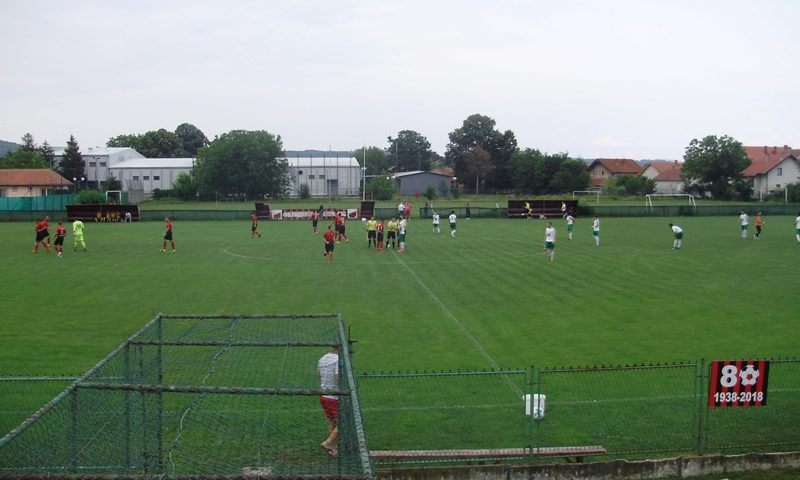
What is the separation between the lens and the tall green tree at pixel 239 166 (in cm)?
10031

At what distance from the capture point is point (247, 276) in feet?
98.9

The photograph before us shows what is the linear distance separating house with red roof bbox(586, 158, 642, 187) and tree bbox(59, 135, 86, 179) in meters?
86.0

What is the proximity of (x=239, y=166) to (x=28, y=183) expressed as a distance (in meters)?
26.7

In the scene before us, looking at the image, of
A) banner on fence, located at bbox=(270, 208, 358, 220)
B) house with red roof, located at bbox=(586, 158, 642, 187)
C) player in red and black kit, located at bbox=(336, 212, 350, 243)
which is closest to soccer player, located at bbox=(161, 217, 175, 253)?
player in red and black kit, located at bbox=(336, 212, 350, 243)

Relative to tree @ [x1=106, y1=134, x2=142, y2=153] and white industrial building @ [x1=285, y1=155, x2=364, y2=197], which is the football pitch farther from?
tree @ [x1=106, y1=134, x2=142, y2=153]

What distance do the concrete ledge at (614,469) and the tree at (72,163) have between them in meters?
120

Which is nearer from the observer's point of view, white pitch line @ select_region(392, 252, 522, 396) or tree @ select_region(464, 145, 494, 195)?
white pitch line @ select_region(392, 252, 522, 396)

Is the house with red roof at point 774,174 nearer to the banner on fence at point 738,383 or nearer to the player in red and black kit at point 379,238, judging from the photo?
the player in red and black kit at point 379,238

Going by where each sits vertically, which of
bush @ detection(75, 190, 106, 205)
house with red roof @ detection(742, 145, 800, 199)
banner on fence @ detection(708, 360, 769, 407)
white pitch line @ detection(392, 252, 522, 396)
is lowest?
white pitch line @ detection(392, 252, 522, 396)

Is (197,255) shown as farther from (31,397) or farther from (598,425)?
(598,425)

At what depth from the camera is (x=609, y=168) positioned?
13400cm

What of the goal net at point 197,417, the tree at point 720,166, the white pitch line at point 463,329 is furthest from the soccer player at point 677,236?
the tree at point 720,166

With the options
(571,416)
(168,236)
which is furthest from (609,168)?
(571,416)

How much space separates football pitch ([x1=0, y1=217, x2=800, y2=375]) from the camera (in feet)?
60.1
